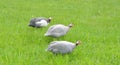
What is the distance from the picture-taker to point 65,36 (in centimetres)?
970

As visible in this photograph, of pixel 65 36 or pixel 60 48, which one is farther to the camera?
pixel 65 36

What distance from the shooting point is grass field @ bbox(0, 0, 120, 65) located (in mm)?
7598

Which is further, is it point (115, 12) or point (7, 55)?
point (115, 12)

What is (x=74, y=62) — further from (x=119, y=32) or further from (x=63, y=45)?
(x=119, y=32)

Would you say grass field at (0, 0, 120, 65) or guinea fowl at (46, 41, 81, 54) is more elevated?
guinea fowl at (46, 41, 81, 54)

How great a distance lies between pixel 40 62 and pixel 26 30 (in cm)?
320

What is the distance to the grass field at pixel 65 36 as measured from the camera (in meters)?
7.60

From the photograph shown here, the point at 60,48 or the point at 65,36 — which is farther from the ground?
the point at 60,48

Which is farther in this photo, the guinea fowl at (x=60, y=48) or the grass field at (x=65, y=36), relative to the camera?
the grass field at (x=65, y=36)

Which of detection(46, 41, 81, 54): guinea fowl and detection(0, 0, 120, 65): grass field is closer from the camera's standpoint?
detection(46, 41, 81, 54): guinea fowl

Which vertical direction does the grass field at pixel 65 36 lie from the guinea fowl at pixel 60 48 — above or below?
below

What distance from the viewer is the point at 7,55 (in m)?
7.68

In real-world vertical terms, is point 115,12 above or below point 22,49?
below

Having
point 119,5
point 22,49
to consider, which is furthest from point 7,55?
point 119,5
